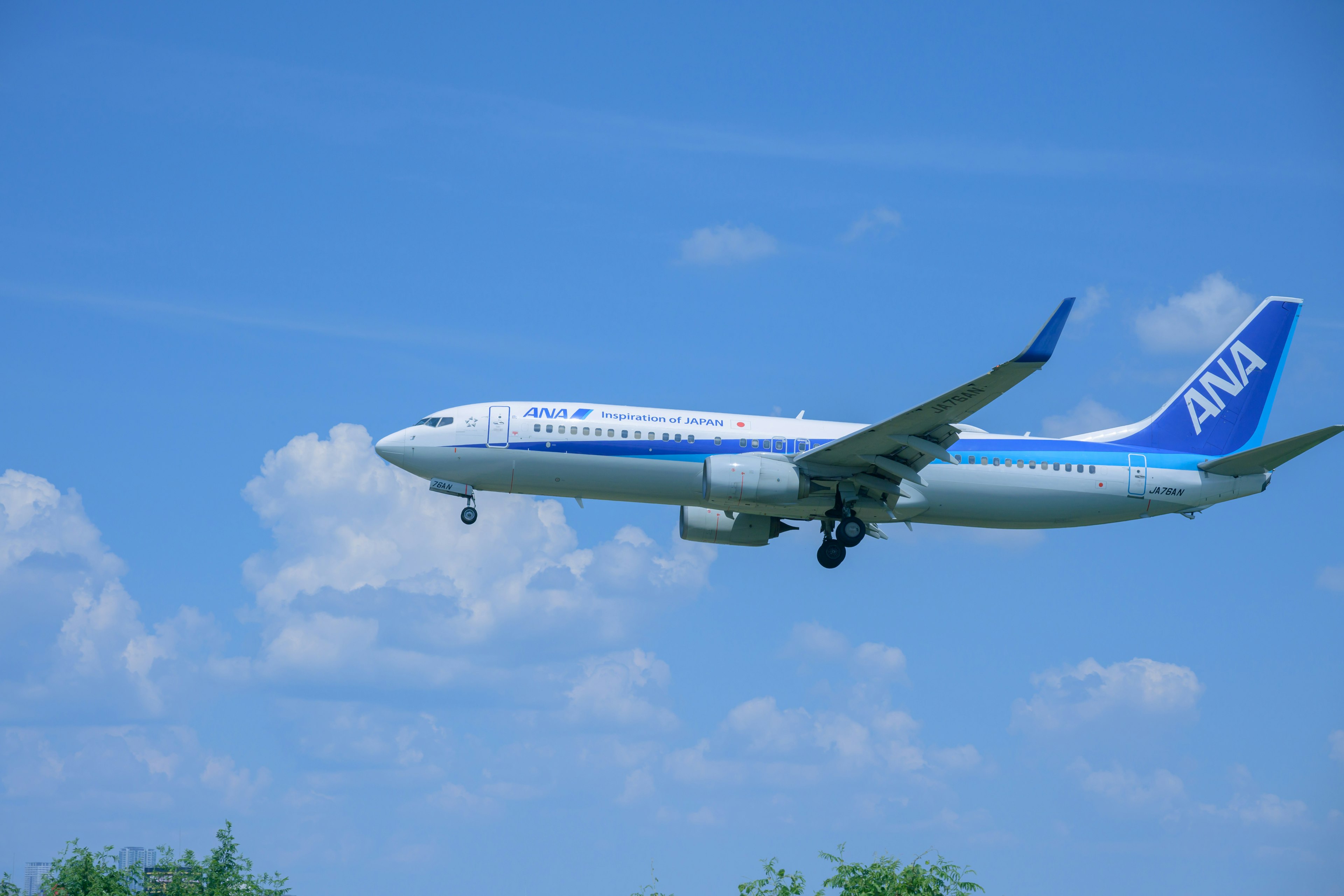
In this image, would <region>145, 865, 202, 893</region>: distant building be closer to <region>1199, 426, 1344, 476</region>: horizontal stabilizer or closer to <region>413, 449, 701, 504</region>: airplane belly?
<region>413, 449, 701, 504</region>: airplane belly

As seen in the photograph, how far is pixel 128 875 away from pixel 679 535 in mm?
28705

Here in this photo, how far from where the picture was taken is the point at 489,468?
143 feet

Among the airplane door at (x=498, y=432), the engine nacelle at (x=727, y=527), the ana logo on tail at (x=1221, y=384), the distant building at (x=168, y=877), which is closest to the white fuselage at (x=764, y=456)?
the airplane door at (x=498, y=432)

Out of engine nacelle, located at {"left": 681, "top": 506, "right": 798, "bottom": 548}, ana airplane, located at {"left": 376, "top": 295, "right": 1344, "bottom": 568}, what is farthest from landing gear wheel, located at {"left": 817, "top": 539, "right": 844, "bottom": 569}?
engine nacelle, located at {"left": 681, "top": 506, "right": 798, "bottom": 548}

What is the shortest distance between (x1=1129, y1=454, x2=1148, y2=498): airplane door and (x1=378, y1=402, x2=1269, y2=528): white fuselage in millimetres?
39

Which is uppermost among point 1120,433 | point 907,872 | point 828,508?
point 1120,433

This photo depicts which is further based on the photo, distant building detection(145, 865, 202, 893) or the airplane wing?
distant building detection(145, 865, 202, 893)

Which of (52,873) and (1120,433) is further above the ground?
(1120,433)

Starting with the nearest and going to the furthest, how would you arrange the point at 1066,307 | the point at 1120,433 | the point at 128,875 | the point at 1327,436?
the point at 1066,307 < the point at 1327,436 < the point at 1120,433 < the point at 128,875

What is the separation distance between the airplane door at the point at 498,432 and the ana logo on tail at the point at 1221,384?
2521 centimetres

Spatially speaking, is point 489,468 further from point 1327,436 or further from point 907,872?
point 1327,436

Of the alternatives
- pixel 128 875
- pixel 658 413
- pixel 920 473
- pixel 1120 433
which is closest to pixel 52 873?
pixel 128 875

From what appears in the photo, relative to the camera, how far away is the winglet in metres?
35.9

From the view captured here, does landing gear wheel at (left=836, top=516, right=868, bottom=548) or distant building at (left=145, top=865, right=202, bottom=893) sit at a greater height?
landing gear wheel at (left=836, top=516, right=868, bottom=548)
